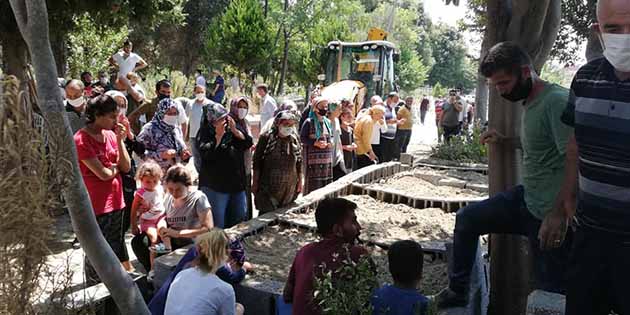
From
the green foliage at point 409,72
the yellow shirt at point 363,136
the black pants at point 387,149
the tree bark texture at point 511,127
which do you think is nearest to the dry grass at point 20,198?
the tree bark texture at point 511,127

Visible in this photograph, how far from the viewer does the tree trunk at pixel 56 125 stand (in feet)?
8.35

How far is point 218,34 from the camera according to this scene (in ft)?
86.7

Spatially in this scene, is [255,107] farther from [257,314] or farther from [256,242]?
[257,314]

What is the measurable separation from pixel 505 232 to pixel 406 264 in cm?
71

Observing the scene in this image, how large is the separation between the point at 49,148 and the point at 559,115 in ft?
8.09

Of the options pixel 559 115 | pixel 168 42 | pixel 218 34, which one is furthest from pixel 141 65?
pixel 168 42

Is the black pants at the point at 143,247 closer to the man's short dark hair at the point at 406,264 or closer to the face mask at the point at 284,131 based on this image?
the face mask at the point at 284,131

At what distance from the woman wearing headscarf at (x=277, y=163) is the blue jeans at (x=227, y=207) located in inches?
12.1

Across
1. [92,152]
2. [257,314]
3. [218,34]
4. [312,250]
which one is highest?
[218,34]

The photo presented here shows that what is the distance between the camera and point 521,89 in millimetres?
3201

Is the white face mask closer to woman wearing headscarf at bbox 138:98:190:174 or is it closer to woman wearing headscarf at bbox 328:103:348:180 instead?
woman wearing headscarf at bbox 138:98:190:174

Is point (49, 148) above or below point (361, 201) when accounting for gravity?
above

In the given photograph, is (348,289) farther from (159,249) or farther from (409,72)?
(409,72)

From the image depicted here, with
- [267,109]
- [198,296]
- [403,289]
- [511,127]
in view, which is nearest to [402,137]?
[267,109]
